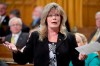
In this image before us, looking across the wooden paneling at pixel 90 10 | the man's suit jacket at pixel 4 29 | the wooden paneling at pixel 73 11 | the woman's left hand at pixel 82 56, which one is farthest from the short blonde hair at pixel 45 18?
the wooden paneling at pixel 90 10

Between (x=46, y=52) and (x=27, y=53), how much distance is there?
0.77ft

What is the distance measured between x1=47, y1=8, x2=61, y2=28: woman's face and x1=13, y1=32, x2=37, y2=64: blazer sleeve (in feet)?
0.67

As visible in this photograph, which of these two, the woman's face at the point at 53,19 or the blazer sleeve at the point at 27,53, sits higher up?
the woman's face at the point at 53,19

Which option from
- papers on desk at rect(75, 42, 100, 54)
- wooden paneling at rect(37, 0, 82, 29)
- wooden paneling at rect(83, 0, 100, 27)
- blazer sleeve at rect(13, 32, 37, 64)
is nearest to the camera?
papers on desk at rect(75, 42, 100, 54)

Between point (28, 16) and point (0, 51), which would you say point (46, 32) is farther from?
point (28, 16)

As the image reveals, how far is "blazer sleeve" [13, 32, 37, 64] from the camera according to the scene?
3.63m

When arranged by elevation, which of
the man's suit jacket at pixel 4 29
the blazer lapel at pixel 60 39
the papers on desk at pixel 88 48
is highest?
the blazer lapel at pixel 60 39

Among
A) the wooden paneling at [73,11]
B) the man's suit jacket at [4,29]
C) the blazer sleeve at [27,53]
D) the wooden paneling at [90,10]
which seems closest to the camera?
the blazer sleeve at [27,53]

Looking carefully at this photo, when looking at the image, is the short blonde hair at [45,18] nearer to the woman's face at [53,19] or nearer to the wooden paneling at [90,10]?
the woman's face at [53,19]

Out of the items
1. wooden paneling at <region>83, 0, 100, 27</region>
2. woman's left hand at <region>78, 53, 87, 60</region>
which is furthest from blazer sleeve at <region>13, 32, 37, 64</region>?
wooden paneling at <region>83, 0, 100, 27</region>

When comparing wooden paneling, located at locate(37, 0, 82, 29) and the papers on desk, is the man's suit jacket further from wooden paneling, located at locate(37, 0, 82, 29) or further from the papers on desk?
the papers on desk

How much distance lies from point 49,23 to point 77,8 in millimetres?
3479

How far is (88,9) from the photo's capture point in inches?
348

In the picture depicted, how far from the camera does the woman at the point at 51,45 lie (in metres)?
Answer: 3.53
